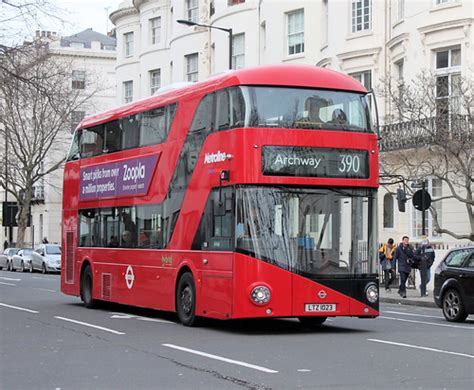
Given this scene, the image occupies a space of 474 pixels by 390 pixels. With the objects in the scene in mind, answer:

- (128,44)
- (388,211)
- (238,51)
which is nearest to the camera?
(388,211)

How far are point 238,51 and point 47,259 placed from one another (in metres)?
14.9

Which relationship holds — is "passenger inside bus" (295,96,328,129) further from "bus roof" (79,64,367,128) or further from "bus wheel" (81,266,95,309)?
"bus wheel" (81,266,95,309)

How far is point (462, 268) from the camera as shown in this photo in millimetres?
19953

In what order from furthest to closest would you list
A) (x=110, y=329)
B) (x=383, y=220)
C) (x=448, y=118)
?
(x=383, y=220)
(x=448, y=118)
(x=110, y=329)

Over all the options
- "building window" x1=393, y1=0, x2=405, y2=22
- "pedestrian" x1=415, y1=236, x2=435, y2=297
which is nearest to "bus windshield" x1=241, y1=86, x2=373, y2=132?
"pedestrian" x1=415, y1=236, x2=435, y2=297

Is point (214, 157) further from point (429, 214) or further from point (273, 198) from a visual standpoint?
point (429, 214)

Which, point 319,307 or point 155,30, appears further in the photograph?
point 155,30

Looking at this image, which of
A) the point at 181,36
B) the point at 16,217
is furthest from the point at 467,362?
the point at 16,217

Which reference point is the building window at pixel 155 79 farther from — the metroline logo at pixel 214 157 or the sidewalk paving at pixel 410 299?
the metroline logo at pixel 214 157

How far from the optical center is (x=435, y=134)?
27.5 metres

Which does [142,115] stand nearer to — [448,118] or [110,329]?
[110,329]

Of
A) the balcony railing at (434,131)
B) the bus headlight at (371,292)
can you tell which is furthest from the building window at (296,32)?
the bus headlight at (371,292)

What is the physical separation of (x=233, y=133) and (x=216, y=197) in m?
1.21

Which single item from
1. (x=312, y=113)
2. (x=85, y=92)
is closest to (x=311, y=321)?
(x=312, y=113)
